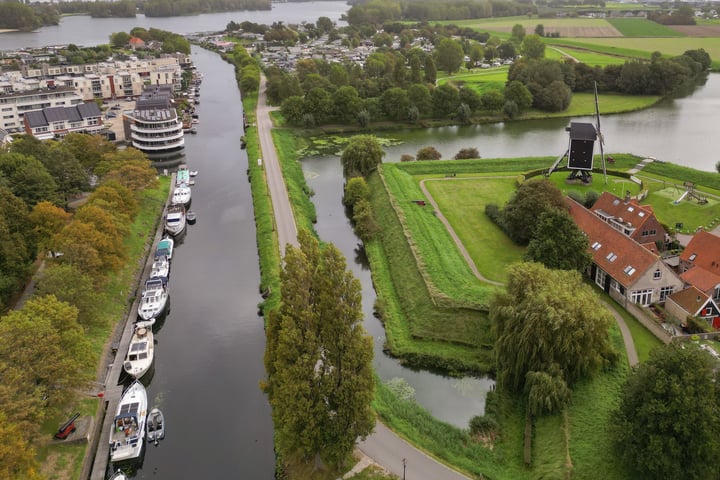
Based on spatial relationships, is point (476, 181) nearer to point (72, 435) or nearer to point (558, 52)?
point (72, 435)

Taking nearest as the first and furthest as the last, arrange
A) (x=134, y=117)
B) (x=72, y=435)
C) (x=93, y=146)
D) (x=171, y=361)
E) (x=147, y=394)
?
(x=72, y=435) → (x=147, y=394) → (x=171, y=361) → (x=93, y=146) → (x=134, y=117)

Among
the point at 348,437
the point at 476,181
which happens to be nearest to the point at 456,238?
the point at 476,181

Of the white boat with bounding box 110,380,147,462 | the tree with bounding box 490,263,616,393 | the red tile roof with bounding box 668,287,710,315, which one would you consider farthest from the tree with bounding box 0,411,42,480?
the red tile roof with bounding box 668,287,710,315

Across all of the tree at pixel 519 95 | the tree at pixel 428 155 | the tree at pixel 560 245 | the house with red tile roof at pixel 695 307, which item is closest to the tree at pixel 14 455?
the tree at pixel 560 245

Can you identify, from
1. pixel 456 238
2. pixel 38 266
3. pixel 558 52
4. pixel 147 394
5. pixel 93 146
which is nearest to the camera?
pixel 147 394

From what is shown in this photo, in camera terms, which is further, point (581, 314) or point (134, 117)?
point (134, 117)
